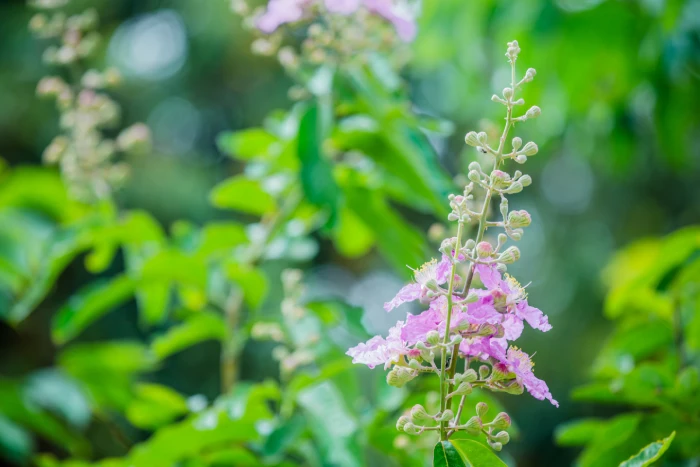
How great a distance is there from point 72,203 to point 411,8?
1158 millimetres

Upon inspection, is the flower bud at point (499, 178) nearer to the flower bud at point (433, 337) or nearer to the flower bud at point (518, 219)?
the flower bud at point (518, 219)

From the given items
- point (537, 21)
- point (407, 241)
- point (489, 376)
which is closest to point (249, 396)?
point (407, 241)

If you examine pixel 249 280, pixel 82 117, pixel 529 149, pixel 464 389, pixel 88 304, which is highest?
pixel 529 149

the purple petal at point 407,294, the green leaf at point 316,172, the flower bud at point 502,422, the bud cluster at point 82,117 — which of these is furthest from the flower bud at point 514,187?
the bud cluster at point 82,117

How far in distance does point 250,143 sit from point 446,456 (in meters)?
1.15

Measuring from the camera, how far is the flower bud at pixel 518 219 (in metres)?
0.86

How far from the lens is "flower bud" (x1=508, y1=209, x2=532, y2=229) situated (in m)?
0.86

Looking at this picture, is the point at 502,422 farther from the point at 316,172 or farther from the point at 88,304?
the point at 88,304

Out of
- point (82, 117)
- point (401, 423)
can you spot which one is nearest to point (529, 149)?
point (401, 423)

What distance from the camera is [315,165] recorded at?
1.48 meters

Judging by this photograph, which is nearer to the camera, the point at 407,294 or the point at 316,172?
the point at 407,294

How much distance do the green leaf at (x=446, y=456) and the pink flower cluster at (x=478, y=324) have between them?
0.11 m

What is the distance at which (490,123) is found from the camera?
50.2 inches

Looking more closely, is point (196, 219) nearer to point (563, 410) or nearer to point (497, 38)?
point (497, 38)
